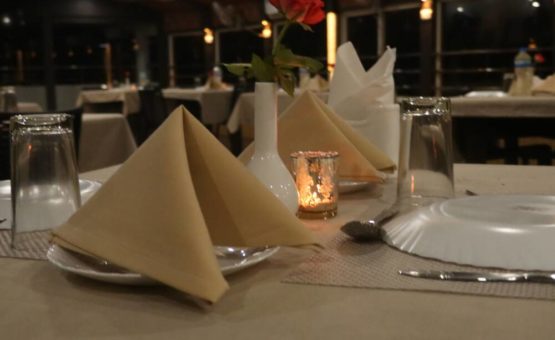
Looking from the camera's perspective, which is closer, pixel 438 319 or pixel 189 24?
pixel 438 319

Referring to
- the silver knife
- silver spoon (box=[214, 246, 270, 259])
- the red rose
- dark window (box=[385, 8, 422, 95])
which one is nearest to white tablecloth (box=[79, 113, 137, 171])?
the red rose

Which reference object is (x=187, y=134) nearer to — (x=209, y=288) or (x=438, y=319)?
(x=209, y=288)

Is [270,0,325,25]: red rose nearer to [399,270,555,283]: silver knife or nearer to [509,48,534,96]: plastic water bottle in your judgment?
[399,270,555,283]: silver knife

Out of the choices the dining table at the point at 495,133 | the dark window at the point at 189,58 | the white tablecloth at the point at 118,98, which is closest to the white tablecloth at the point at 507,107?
the dining table at the point at 495,133

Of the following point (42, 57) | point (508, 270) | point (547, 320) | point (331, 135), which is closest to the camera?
point (547, 320)

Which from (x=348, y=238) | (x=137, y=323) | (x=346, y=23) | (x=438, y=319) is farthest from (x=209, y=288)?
(x=346, y=23)

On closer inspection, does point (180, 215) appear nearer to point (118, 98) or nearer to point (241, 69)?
point (241, 69)

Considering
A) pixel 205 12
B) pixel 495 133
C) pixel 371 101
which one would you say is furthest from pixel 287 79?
pixel 205 12

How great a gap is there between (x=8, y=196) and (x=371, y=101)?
2.37 feet

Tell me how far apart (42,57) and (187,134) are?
12124 mm

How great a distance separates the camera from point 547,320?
0.52 metres

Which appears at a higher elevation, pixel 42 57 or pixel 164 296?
pixel 42 57

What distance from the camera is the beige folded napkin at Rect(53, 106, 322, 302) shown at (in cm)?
58

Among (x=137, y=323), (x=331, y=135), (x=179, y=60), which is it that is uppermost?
(x=179, y=60)
